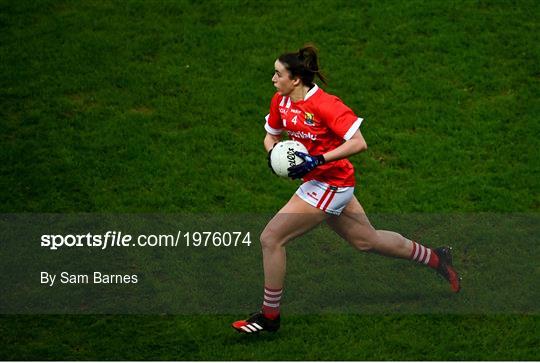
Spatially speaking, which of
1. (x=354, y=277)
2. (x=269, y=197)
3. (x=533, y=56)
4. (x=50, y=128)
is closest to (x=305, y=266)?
(x=354, y=277)

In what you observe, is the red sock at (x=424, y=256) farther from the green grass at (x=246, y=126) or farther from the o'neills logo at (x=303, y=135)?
the o'neills logo at (x=303, y=135)

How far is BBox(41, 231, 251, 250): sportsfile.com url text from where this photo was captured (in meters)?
12.7

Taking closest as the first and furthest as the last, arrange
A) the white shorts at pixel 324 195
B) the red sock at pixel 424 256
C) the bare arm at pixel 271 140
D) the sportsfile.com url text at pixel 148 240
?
1. the white shorts at pixel 324 195
2. the bare arm at pixel 271 140
3. the red sock at pixel 424 256
4. the sportsfile.com url text at pixel 148 240

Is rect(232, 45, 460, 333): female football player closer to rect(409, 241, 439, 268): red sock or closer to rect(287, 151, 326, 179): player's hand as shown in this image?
rect(287, 151, 326, 179): player's hand

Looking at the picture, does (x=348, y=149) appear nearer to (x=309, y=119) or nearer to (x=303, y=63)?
(x=309, y=119)

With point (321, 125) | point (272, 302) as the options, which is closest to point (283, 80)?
point (321, 125)

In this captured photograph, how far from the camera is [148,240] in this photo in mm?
12805

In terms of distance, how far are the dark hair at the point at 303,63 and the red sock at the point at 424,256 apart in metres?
2.19

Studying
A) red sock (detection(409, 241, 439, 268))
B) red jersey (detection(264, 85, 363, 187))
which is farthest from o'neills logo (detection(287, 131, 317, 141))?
red sock (detection(409, 241, 439, 268))

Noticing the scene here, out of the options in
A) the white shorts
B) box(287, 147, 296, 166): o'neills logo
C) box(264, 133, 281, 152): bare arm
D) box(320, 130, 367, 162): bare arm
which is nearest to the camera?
box(320, 130, 367, 162): bare arm

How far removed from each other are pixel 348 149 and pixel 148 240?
3.35 meters

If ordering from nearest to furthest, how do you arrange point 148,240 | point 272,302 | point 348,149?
point 348,149, point 272,302, point 148,240

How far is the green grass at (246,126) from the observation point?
1088 centimetres

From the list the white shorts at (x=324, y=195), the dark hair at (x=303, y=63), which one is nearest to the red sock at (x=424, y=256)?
the white shorts at (x=324, y=195)
